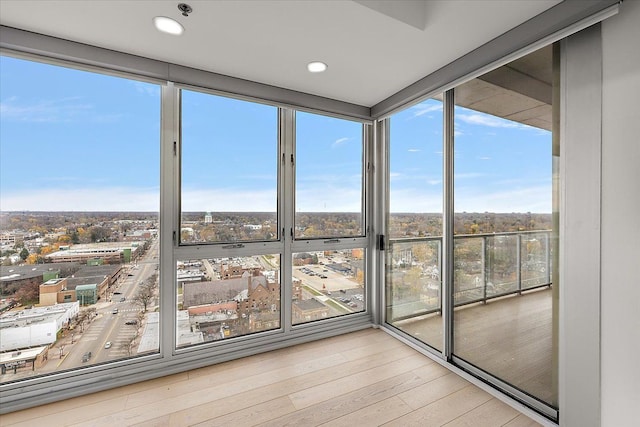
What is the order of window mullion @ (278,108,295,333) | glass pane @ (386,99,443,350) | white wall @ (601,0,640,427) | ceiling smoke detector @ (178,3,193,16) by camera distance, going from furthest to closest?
window mullion @ (278,108,295,333) < glass pane @ (386,99,443,350) < ceiling smoke detector @ (178,3,193,16) < white wall @ (601,0,640,427)

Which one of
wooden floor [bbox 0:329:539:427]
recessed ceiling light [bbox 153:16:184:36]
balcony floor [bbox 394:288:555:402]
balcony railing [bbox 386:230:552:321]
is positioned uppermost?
recessed ceiling light [bbox 153:16:184:36]

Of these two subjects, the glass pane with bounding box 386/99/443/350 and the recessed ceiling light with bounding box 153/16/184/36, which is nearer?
the recessed ceiling light with bounding box 153/16/184/36

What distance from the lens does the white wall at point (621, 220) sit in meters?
1.43

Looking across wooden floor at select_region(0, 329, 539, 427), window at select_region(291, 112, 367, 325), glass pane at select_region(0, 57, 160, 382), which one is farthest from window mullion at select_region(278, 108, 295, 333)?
glass pane at select_region(0, 57, 160, 382)

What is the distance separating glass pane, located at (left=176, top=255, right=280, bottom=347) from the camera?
2471 millimetres

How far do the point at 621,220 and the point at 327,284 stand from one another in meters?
2.33

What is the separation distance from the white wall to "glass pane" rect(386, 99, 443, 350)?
1113 mm

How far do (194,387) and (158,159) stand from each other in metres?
1.80

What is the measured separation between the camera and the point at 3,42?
5.95 feet

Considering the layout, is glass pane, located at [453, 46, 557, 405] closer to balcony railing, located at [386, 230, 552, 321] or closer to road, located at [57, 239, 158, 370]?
balcony railing, located at [386, 230, 552, 321]

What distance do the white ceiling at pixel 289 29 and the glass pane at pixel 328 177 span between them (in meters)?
0.73

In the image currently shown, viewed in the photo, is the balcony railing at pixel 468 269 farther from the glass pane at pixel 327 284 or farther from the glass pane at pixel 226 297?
the glass pane at pixel 226 297

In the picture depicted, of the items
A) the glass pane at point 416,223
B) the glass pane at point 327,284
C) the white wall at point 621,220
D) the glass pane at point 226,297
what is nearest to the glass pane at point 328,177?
the glass pane at point 327,284

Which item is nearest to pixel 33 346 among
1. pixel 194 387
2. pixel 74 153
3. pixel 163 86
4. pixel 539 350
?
pixel 194 387
